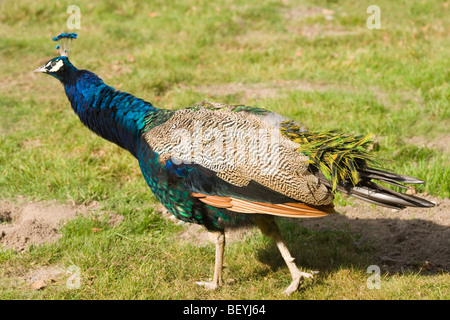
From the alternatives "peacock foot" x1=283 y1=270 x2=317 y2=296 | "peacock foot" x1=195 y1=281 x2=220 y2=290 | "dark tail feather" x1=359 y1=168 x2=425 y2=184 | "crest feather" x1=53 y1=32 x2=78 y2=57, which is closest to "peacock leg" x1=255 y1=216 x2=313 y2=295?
"peacock foot" x1=283 y1=270 x2=317 y2=296

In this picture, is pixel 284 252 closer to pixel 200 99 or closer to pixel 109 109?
pixel 109 109

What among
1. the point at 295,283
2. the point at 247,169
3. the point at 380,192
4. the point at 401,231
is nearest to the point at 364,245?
the point at 401,231

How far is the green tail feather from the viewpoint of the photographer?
132 inches

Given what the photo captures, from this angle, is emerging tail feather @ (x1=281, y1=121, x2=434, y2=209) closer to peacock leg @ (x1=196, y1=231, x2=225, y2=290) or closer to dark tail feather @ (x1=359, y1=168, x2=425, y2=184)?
dark tail feather @ (x1=359, y1=168, x2=425, y2=184)

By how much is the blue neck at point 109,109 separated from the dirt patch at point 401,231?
1728mm

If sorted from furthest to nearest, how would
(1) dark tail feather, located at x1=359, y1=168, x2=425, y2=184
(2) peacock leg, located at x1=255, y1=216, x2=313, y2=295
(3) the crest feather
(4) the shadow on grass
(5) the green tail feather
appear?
(3) the crest feather, (4) the shadow on grass, (2) peacock leg, located at x1=255, y1=216, x2=313, y2=295, (1) dark tail feather, located at x1=359, y1=168, x2=425, y2=184, (5) the green tail feather

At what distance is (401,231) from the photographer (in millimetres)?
4441

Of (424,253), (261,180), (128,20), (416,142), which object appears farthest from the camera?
(128,20)

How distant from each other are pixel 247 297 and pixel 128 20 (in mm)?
6373

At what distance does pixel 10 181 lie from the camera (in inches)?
195

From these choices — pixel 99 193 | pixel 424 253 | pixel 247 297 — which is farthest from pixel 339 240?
pixel 99 193

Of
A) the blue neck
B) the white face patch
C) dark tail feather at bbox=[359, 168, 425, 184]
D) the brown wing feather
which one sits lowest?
the brown wing feather
